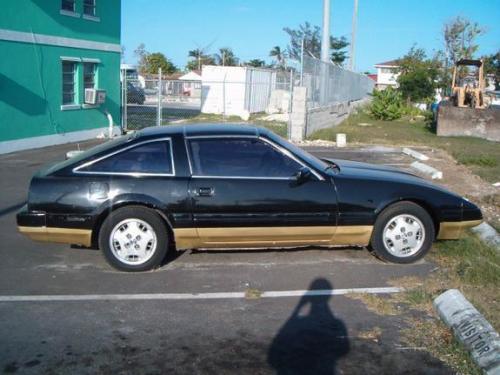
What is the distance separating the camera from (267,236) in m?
5.75

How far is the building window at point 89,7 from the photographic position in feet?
57.3

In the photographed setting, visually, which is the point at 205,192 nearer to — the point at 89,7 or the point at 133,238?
the point at 133,238

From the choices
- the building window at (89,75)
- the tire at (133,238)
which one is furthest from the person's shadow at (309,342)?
the building window at (89,75)

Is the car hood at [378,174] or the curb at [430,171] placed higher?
the car hood at [378,174]

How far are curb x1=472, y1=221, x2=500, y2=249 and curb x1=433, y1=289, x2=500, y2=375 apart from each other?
2.03 metres

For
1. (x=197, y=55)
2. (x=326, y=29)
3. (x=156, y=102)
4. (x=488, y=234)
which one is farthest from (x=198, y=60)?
(x=488, y=234)

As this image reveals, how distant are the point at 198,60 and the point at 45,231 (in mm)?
76178

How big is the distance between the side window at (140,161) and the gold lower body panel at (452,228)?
2.91 metres

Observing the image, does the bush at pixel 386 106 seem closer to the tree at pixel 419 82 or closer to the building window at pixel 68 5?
the tree at pixel 419 82

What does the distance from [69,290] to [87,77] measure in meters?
13.9

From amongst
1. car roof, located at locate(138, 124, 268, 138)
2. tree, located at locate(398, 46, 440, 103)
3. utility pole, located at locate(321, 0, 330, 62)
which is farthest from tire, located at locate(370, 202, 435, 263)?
tree, located at locate(398, 46, 440, 103)

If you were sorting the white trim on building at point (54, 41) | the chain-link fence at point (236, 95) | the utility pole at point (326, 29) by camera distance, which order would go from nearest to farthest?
the white trim on building at point (54, 41) < the utility pole at point (326, 29) < the chain-link fence at point (236, 95)

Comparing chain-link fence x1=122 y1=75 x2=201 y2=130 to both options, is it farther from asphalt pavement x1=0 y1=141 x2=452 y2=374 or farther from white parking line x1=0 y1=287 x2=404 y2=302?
white parking line x1=0 y1=287 x2=404 y2=302

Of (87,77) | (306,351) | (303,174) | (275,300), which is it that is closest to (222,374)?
(306,351)
